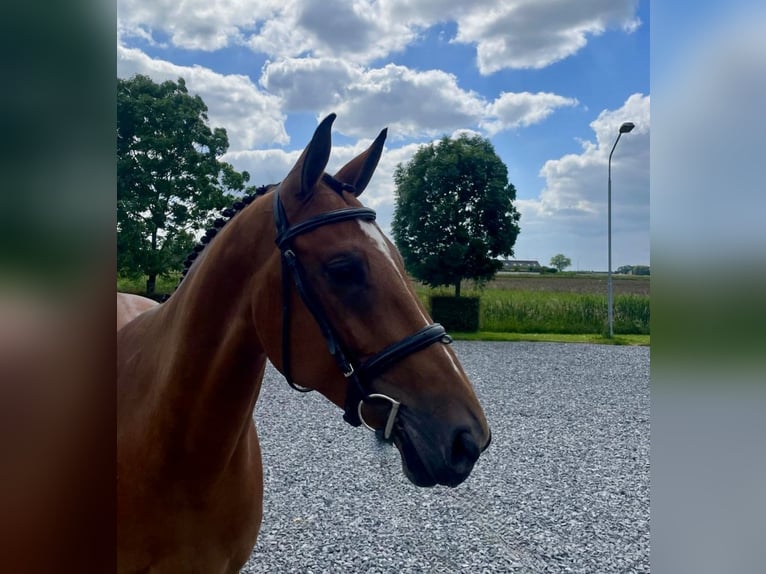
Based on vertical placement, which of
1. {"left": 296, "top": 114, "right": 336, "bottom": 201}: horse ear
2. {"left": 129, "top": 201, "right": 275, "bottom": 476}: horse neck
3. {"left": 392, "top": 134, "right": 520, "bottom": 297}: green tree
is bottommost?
{"left": 129, "top": 201, "right": 275, "bottom": 476}: horse neck

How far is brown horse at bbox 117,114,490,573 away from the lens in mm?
1322

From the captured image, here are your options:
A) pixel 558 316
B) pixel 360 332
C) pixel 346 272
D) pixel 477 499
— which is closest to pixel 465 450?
pixel 360 332

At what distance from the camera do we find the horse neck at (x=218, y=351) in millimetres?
1515

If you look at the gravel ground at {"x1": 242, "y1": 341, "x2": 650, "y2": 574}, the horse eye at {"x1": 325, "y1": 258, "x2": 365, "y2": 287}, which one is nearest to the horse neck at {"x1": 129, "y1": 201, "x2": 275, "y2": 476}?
the horse eye at {"x1": 325, "y1": 258, "x2": 365, "y2": 287}

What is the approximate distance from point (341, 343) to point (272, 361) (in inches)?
10.0

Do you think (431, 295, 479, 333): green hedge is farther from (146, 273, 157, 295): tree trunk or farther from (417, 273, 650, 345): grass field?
(146, 273, 157, 295): tree trunk

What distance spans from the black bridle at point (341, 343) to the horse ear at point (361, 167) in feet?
0.88

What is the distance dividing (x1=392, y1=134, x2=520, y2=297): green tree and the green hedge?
671 millimetres

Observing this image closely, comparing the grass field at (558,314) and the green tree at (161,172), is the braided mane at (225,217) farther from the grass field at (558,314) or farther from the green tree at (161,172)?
the grass field at (558,314)

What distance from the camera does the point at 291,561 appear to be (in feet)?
11.9

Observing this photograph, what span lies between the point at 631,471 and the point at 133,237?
10.4m

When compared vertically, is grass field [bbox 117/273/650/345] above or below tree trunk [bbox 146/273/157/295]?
below
